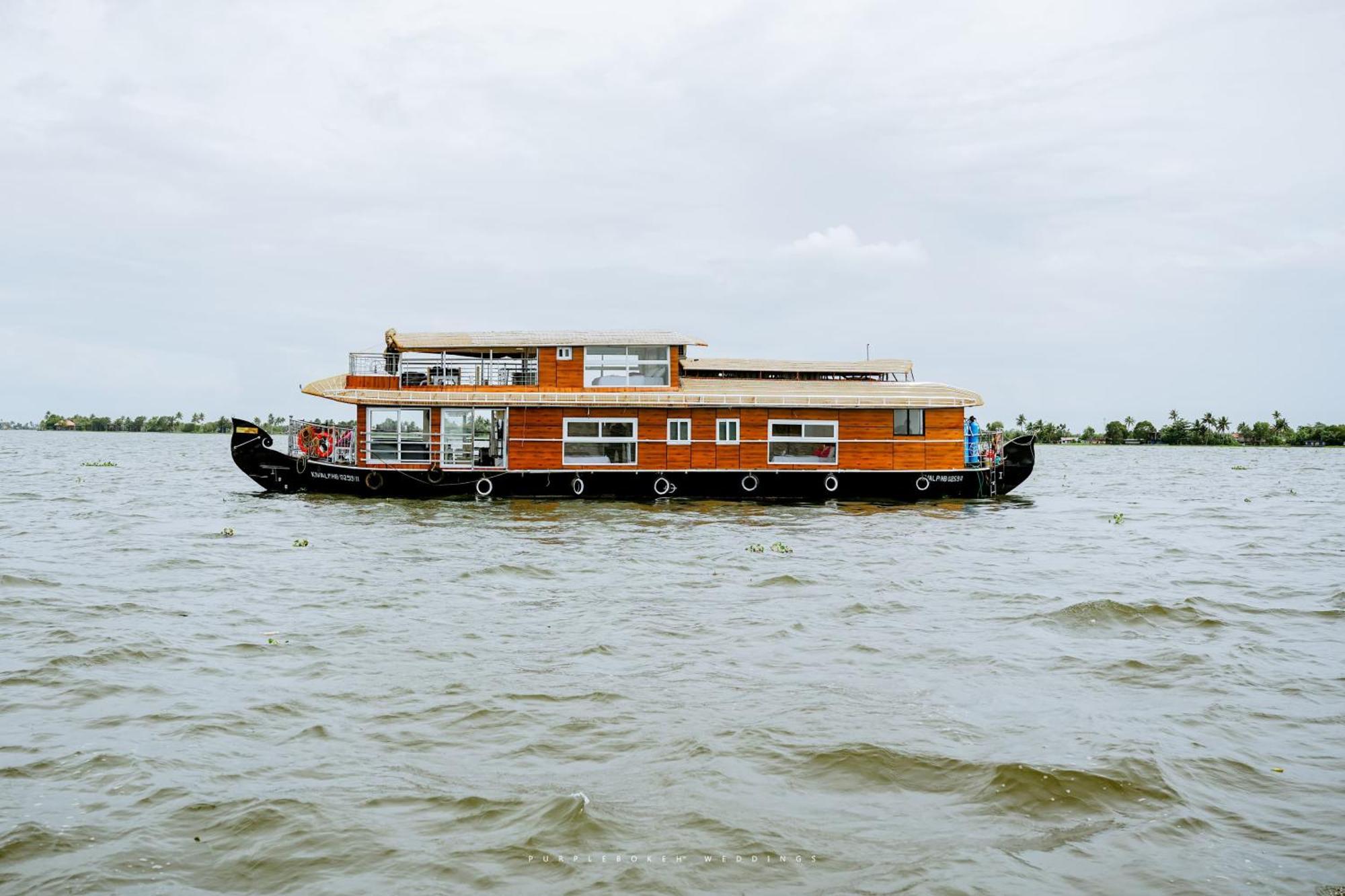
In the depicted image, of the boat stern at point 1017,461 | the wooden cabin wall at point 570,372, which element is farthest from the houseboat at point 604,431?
the boat stern at point 1017,461

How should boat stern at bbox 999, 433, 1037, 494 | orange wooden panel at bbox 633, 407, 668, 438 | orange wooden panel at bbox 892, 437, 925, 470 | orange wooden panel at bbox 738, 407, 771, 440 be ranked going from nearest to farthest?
1. orange wooden panel at bbox 633, 407, 668, 438
2. orange wooden panel at bbox 738, 407, 771, 440
3. orange wooden panel at bbox 892, 437, 925, 470
4. boat stern at bbox 999, 433, 1037, 494

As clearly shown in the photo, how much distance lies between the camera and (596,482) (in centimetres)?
3052

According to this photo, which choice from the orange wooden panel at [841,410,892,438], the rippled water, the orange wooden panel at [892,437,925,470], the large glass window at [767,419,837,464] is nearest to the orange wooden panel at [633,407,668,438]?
the large glass window at [767,419,837,464]

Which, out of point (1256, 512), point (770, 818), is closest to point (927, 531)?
point (1256, 512)

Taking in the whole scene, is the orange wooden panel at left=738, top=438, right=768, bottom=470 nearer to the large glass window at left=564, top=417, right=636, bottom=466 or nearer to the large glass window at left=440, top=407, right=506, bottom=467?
the large glass window at left=564, top=417, right=636, bottom=466

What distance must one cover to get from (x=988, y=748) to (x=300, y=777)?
17.7 feet

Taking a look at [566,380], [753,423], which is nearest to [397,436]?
[566,380]

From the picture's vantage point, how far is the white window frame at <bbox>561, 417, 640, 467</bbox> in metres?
31.0

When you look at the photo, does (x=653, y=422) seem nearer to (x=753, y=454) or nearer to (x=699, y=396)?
(x=699, y=396)

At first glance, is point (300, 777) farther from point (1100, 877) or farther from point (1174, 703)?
point (1174, 703)

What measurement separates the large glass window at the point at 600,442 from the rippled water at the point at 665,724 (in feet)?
39.7

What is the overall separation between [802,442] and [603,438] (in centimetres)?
653

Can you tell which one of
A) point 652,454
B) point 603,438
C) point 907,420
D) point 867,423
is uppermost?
point 907,420

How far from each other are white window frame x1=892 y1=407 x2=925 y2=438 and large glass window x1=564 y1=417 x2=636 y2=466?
8.42 m
